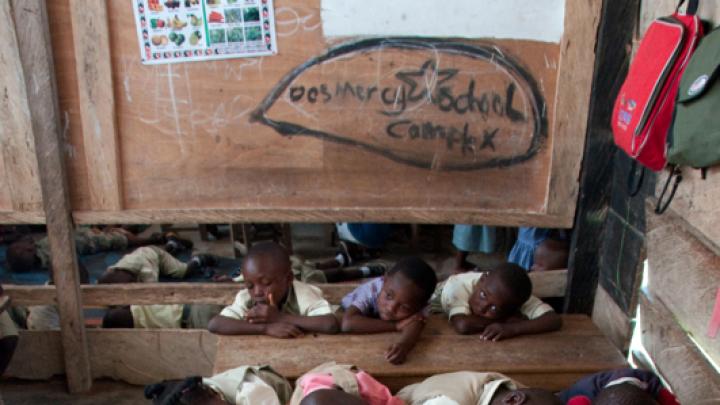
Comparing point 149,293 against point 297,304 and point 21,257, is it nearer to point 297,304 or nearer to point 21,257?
point 297,304

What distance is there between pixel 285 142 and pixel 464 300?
1108mm

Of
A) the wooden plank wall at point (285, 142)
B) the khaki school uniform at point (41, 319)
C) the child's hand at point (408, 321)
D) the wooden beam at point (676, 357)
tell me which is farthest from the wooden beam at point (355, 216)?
the khaki school uniform at point (41, 319)

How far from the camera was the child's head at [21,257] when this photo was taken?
14.7 feet

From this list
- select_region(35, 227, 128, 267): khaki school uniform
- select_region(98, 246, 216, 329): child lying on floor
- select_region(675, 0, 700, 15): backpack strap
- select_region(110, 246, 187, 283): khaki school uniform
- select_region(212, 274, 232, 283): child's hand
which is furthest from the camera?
select_region(35, 227, 128, 267): khaki school uniform

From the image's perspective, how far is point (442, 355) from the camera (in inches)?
99.0

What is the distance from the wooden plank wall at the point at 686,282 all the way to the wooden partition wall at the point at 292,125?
1.68 feet

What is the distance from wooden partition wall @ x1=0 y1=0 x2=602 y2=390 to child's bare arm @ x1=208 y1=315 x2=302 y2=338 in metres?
0.50

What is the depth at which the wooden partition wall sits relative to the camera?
263cm

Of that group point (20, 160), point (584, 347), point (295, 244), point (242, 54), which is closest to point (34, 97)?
point (20, 160)

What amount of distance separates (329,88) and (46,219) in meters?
1.53

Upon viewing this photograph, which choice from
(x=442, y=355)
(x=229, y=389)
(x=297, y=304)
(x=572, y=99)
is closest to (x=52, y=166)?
(x=297, y=304)

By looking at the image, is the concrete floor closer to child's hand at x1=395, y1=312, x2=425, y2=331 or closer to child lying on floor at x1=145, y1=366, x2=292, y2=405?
child's hand at x1=395, y1=312, x2=425, y2=331

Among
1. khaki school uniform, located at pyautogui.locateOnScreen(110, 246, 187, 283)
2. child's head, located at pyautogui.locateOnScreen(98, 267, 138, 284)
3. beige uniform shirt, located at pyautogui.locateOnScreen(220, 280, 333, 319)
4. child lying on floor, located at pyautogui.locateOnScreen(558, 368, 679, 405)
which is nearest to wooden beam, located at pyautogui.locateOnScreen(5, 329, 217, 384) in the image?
child's head, located at pyautogui.locateOnScreen(98, 267, 138, 284)

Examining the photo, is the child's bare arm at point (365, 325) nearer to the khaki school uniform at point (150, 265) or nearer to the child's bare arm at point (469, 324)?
the child's bare arm at point (469, 324)
